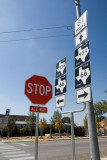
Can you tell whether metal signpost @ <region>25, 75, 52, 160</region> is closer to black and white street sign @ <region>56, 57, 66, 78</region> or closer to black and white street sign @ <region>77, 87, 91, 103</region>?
black and white street sign @ <region>56, 57, 66, 78</region>

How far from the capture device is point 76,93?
11.8 ft

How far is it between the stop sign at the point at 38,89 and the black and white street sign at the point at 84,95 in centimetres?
81

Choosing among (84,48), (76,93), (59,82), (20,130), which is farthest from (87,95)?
(20,130)

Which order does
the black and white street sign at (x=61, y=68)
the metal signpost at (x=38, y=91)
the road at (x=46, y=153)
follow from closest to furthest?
1. the metal signpost at (x=38, y=91)
2. the black and white street sign at (x=61, y=68)
3. the road at (x=46, y=153)

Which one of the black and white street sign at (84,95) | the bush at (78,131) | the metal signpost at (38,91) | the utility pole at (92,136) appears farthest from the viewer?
the bush at (78,131)

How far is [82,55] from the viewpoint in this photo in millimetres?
3824

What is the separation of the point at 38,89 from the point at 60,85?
29.4 inches

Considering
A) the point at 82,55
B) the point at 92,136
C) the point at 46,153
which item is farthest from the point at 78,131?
the point at 82,55

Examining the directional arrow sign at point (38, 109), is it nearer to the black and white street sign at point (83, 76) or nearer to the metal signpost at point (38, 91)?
the metal signpost at point (38, 91)

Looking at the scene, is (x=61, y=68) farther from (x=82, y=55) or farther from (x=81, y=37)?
(x=81, y=37)

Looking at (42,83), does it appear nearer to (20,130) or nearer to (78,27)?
(78,27)

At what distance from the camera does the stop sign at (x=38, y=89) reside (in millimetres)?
3475

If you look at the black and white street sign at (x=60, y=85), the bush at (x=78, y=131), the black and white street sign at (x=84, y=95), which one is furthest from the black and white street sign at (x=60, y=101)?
the bush at (x=78, y=131)

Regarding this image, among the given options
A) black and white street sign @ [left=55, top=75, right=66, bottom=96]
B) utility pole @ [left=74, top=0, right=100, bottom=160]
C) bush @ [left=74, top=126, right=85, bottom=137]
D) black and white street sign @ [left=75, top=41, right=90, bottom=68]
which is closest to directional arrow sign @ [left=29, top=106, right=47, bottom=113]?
black and white street sign @ [left=55, top=75, right=66, bottom=96]
